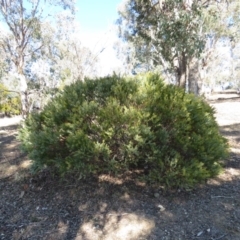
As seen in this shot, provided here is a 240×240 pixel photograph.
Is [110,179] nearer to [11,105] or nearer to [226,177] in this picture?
[226,177]

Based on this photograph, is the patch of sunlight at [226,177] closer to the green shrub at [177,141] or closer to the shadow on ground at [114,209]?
the shadow on ground at [114,209]

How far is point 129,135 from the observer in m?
2.67

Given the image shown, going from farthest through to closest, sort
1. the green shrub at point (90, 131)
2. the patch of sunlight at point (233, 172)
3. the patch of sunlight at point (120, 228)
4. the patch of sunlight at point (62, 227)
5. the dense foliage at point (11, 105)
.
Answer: the dense foliage at point (11, 105)
the patch of sunlight at point (233, 172)
the green shrub at point (90, 131)
the patch of sunlight at point (62, 227)
the patch of sunlight at point (120, 228)

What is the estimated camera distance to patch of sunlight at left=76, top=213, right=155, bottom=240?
2.30 metres

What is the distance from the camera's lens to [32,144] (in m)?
2.90

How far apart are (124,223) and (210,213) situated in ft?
2.77

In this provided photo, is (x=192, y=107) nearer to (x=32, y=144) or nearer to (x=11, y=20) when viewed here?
(x=32, y=144)

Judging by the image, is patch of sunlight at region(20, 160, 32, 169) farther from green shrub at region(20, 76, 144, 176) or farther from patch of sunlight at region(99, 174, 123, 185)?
patch of sunlight at region(99, 174, 123, 185)

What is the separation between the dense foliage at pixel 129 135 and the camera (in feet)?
8.70

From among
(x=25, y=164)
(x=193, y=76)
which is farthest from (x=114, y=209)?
(x=193, y=76)

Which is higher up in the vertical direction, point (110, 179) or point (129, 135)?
point (129, 135)

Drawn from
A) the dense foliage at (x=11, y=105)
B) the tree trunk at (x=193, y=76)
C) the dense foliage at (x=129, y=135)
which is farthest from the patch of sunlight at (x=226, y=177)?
the dense foliage at (x=11, y=105)

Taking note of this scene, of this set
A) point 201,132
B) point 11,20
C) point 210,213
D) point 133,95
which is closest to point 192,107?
point 201,132

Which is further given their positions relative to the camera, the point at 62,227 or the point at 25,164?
the point at 25,164
